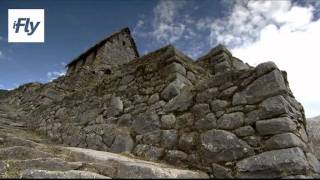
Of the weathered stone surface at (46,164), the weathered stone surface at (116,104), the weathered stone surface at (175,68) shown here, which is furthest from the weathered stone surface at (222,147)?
the weathered stone surface at (116,104)

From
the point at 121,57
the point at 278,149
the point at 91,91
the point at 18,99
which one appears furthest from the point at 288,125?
the point at 121,57

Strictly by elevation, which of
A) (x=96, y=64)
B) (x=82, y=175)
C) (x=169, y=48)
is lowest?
(x=82, y=175)

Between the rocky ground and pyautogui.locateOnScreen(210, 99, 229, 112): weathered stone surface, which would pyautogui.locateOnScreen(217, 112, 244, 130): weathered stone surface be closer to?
pyautogui.locateOnScreen(210, 99, 229, 112): weathered stone surface

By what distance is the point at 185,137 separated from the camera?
410 cm

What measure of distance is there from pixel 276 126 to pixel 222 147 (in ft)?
2.33

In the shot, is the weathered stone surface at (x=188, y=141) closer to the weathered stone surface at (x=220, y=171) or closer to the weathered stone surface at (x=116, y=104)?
the weathered stone surface at (x=220, y=171)

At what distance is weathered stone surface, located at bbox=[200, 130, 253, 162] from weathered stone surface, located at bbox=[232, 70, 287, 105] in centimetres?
49

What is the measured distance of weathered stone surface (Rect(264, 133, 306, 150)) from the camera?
3.14m

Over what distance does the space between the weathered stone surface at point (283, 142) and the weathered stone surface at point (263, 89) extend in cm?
55

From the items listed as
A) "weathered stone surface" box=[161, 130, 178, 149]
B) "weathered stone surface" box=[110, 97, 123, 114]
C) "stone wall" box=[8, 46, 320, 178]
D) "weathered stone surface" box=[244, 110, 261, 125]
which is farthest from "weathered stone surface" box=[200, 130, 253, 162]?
"weathered stone surface" box=[110, 97, 123, 114]

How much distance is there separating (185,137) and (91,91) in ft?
10.5

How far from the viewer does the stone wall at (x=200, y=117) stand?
3283 millimetres

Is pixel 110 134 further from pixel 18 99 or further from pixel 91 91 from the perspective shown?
pixel 18 99

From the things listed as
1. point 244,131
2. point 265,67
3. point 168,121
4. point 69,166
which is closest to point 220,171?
point 244,131
